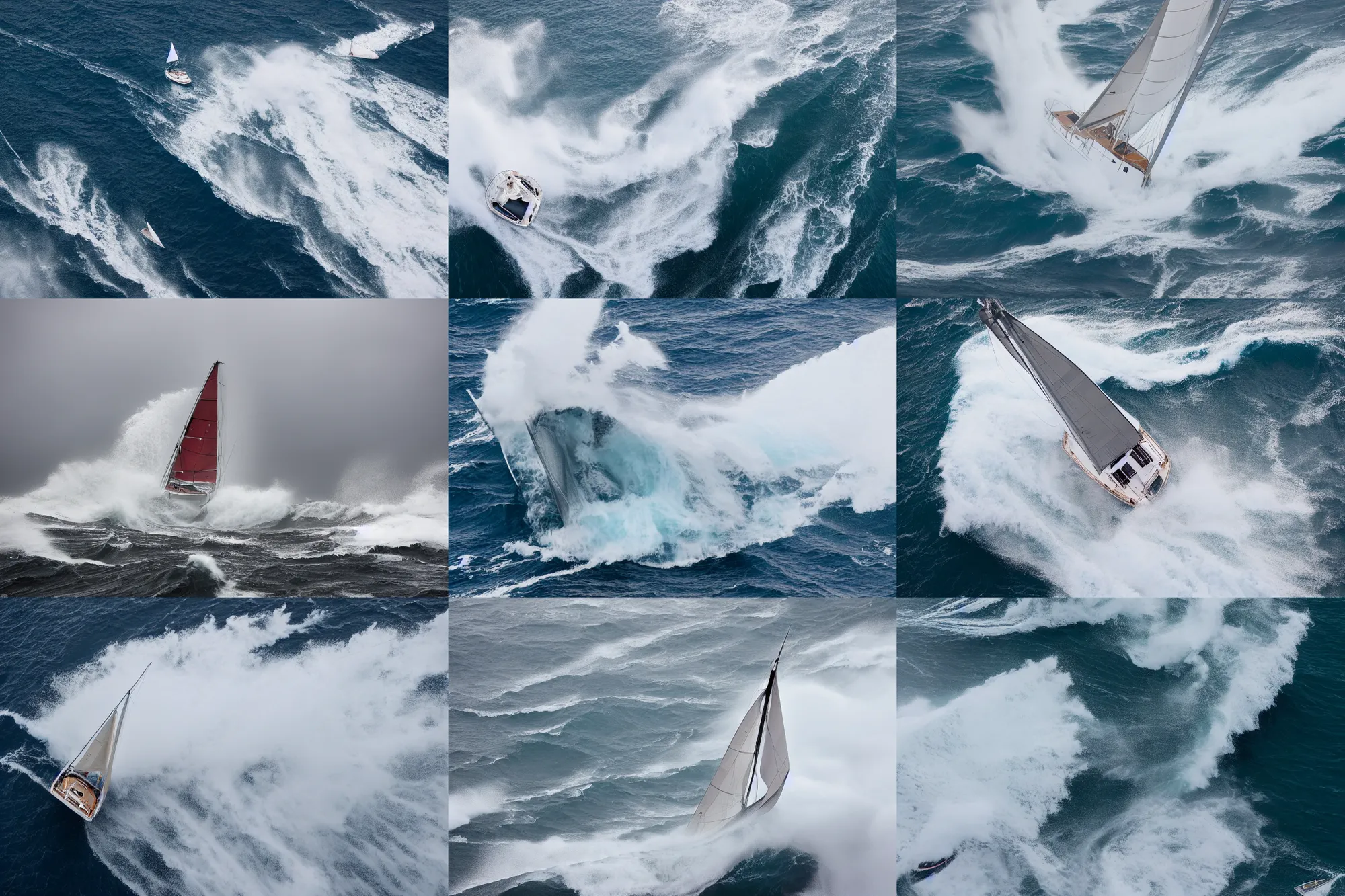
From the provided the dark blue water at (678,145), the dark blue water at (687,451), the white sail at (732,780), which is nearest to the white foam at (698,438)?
the dark blue water at (687,451)

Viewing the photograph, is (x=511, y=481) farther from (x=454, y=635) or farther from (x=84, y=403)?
(x=84, y=403)

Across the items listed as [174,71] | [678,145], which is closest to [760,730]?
[678,145]

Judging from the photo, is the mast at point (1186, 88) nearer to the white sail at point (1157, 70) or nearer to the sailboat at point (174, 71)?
the white sail at point (1157, 70)

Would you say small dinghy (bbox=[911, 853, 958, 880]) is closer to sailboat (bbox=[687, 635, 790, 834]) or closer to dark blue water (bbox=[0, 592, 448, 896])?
sailboat (bbox=[687, 635, 790, 834])

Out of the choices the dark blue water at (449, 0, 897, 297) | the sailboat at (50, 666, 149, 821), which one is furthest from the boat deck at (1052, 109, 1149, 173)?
the sailboat at (50, 666, 149, 821)

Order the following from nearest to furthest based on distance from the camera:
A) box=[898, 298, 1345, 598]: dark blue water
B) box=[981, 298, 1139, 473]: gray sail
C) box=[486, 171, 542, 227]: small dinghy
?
box=[981, 298, 1139, 473]: gray sail
box=[898, 298, 1345, 598]: dark blue water
box=[486, 171, 542, 227]: small dinghy

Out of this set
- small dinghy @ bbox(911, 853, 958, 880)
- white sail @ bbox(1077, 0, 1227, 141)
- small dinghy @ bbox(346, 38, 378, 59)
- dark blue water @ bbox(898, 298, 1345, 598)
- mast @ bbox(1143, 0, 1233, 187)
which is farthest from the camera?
small dinghy @ bbox(346, 38, 378, 59)

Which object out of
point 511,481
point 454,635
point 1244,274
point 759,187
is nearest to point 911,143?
point 759,187

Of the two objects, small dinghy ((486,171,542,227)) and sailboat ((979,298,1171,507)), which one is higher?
small dinghy ((486,171,542,227))
